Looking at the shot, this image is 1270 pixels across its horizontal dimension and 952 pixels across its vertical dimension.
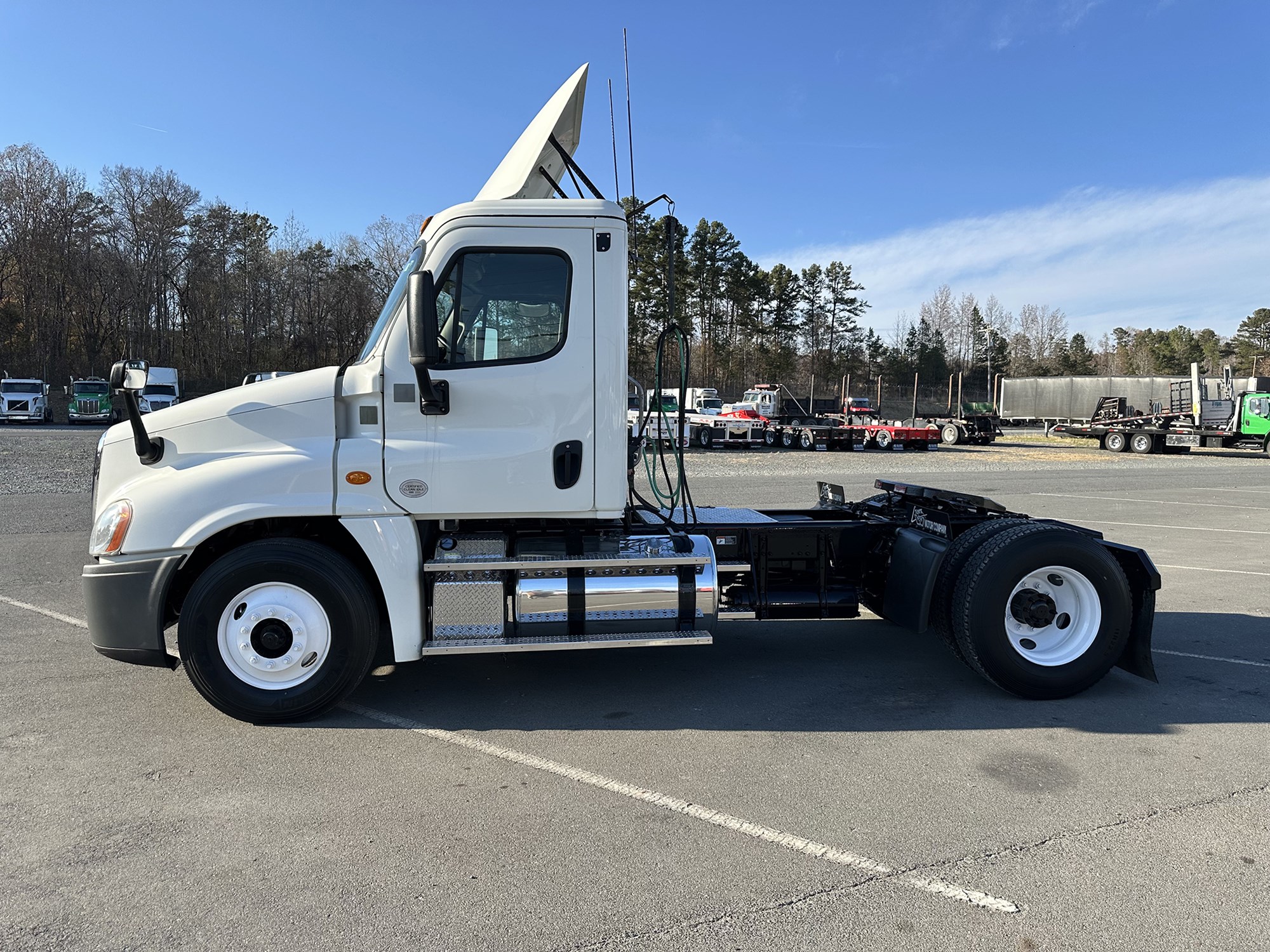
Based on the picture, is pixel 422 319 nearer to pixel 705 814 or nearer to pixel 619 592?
pixel 619 592

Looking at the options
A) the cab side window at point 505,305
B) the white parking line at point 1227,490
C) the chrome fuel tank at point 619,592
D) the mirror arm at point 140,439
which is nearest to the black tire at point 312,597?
the mirror arm at point 140,439

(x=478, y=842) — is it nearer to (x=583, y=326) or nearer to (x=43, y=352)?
(x=583, y=326)

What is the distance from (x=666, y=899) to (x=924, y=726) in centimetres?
221

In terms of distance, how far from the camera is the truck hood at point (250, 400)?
4426 millimetres

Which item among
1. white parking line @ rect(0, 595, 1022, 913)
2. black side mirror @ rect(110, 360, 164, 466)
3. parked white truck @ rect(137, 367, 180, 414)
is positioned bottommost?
white parking line @ rect(0, 595, 1022, 913)

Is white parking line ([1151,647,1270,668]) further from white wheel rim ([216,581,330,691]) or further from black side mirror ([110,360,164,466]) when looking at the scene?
black side mirror ([110,360,164,466])

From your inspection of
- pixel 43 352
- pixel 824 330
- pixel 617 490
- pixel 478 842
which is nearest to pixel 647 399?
pixel 617 490

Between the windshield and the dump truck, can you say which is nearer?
the windshield

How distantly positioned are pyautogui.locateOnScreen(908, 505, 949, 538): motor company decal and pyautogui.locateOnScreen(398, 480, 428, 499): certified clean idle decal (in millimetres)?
3358

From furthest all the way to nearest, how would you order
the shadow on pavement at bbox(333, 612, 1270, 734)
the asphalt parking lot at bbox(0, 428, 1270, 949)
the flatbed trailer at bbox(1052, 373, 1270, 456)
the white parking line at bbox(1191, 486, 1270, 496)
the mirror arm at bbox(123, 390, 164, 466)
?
the flatbed trailer at bbox(1052, 373, 1270, 456), the white parking line at bbox(1191, 486, 1270, 496), the shadow on pavement at bbox(333, 612, 1270, 734), the mirror arm at bbox(123, 390, 164, 466), the asphalt parking lot at bbox(0, 428, 1270, 949)

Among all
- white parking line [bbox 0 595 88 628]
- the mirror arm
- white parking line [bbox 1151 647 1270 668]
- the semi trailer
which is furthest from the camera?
the semi trailer

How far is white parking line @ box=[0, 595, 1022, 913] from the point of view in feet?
9.51

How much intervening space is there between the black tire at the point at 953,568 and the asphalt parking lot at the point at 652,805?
1.29 ft

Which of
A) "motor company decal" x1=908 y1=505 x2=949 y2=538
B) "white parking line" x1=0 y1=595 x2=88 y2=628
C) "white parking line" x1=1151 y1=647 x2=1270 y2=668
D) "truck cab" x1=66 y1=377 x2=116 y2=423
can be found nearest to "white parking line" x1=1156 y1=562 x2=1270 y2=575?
"white parking line" x1=1151 y1=647 x2=1270 y2=668
